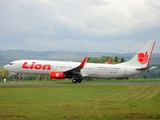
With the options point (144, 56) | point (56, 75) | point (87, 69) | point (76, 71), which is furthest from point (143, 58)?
point (56, 75)

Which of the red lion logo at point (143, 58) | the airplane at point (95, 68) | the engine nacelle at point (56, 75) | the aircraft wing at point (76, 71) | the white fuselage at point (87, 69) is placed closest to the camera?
the engine nacelle at point (56, 75)

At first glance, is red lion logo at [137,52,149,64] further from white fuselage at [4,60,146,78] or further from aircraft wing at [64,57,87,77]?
aircraft wing at [64,57,87,77]

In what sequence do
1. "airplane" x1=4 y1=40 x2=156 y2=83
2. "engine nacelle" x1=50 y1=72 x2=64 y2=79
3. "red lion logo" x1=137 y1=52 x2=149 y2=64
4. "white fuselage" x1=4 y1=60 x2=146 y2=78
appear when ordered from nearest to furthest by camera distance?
"engine nacelle" x1=50 y1=72 x2=64 y2=79 → "red lion logo" x1=137 y1=52 x2=149 y2=64 → "airplane" x1=4 y1=40 x2=156 y2=83 → "white fuselage" x1=4 y1=60 x2=146 y2=78

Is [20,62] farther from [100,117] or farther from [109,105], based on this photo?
[100,117]

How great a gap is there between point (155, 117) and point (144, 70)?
36.8 metres

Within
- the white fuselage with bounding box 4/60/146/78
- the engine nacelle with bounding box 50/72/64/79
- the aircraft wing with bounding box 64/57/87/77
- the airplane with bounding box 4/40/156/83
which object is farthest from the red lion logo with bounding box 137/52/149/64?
the engine nacelle with bounding box 50/72/64/79

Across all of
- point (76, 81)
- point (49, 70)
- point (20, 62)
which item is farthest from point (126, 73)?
point (20, 62)

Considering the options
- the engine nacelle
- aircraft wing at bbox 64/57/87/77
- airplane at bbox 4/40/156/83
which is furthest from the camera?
airplane at bbox 4/40/156/83

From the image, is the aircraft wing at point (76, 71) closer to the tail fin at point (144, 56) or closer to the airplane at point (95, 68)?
the airplane at point (95, 68)

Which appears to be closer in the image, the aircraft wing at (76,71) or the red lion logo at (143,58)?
the aircraft wing at (76,71)

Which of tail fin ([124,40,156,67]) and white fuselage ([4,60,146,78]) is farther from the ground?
tail fin ([124,40,156,67])

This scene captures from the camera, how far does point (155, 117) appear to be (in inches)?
729

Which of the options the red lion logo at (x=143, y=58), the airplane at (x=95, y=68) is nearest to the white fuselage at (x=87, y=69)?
the airplane at (x=95, y=68)

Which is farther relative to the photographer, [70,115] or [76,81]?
[76,81]
